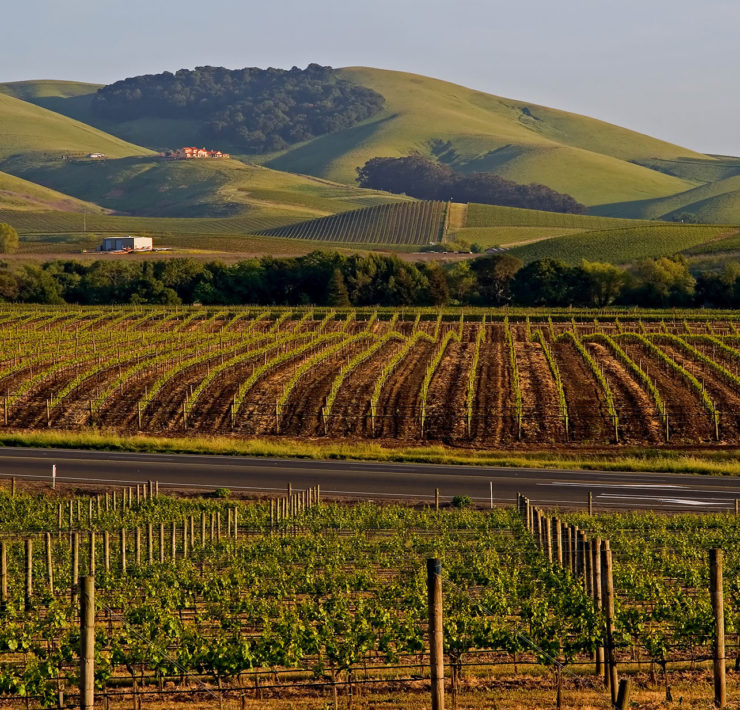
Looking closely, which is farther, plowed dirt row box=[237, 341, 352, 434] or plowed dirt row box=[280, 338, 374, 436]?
plowed dirt row box=[237, 341, 352, 434]

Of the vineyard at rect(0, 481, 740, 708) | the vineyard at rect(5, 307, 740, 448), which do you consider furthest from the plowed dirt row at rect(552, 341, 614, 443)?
the vineyard at rect(0, 481, 740, 708)

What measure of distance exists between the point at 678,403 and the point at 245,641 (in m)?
44.0

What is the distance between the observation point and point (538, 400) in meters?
→ 59.5

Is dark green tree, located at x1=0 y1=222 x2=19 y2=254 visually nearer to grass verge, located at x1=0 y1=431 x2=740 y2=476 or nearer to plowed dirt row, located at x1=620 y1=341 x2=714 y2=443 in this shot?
grass verge, located at x1=0 y1=431 x2=740 y2=476

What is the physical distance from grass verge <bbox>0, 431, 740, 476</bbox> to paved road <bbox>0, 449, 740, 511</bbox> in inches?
39.1

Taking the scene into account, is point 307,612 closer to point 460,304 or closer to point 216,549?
point 216,549

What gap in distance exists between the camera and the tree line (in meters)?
115

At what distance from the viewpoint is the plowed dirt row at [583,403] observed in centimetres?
5369

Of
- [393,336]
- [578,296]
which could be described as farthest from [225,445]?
[578,296]

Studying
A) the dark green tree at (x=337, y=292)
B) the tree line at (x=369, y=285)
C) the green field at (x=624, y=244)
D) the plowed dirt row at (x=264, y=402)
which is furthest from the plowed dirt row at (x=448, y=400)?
the green field at (x=624, y=244)

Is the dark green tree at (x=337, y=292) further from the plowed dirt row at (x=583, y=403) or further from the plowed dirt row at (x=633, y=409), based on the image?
the plowed dirt row at (x=633, y=409)

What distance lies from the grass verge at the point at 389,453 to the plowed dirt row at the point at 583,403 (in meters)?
2.68

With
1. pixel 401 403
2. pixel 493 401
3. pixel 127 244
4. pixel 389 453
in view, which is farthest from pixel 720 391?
pixel 127 244

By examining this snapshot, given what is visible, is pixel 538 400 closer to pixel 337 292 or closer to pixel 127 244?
pixel 337 292
